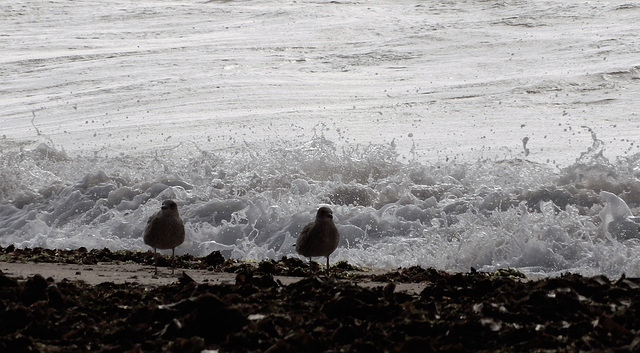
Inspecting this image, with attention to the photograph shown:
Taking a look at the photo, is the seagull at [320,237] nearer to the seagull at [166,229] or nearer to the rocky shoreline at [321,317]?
the seagull at [166,229]

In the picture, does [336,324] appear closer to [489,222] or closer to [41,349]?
[41,349]

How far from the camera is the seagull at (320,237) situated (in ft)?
21.1

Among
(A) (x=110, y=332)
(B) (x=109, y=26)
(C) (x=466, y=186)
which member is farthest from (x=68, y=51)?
(A) (x=110, y=332)

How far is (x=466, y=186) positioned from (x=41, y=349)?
8.07 meters

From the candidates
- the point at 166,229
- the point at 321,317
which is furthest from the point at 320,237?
the point at 321,317

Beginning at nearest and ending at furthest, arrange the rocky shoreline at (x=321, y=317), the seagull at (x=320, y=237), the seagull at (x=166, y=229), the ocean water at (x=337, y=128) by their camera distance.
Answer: the rocky shoreline at (x=321, y=317)
the seagull at (x=320, y=237)
the seagull at (x=166, y=229)
the ocean water at (x=337, y=128)

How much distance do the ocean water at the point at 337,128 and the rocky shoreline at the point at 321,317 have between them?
4155mm

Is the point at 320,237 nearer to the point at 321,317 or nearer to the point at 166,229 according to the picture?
the point at 166,229

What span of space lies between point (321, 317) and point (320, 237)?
7.95 feet

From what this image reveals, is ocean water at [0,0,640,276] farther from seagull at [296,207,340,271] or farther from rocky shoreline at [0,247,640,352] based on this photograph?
rocky shoreline at [0,247,640,352]

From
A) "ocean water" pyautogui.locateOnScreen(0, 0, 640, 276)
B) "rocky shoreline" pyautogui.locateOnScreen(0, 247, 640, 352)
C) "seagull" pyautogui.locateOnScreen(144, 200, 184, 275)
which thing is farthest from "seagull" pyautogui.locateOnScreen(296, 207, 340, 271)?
"ocean water" pyautogui.locateOnScreen(0, 0, 640, 276)

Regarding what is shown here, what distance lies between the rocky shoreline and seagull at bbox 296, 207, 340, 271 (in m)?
1.41

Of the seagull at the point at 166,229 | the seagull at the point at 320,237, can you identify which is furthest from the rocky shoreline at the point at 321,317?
the seagull at the point at 166,229

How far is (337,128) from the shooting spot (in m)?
16.1
